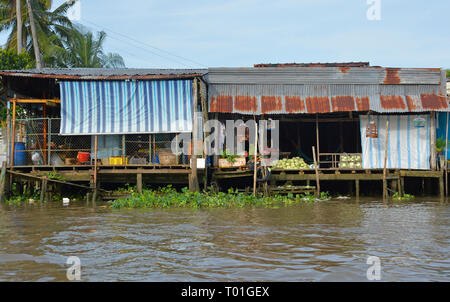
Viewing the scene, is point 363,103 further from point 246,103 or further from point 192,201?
point 192,201

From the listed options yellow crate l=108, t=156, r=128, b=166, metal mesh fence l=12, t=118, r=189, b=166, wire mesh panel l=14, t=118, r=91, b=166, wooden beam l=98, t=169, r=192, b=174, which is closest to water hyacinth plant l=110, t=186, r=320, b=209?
wooden beam l=98, t=169, r=192, b=174

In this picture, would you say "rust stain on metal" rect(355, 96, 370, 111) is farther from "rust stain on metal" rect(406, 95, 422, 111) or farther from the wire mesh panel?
the wire mesh panel

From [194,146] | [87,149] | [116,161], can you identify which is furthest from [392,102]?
[87,149]

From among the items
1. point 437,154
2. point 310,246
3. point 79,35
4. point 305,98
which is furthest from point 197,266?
point 79,35

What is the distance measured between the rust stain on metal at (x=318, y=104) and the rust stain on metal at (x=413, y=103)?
3144mm

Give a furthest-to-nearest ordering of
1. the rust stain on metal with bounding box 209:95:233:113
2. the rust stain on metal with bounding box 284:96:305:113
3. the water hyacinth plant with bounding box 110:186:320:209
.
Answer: the rust stain on metal with bounding box 284:96:305:113, the rust stain on metal with bounding box 209:95:233:113, the water hyacinth plant with bounding box 110:186:320:209

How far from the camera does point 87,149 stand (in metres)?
17.5

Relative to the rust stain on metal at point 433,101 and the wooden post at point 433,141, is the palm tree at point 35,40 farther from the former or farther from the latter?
the wooden post at point 433,141

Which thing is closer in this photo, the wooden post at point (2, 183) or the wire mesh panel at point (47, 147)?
the wooden post at point (2, 183)

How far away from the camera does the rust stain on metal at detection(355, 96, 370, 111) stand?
1852 cm

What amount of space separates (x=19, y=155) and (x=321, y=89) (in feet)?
39.4

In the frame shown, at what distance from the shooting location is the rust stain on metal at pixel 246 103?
60.6 feet

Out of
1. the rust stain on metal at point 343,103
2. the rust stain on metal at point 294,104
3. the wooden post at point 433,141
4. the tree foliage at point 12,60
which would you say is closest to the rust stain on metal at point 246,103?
the rust stain on metal at point 294,104

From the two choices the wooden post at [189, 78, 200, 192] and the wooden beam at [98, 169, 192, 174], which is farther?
the wooden beam at [98, 169, 192, 174]
